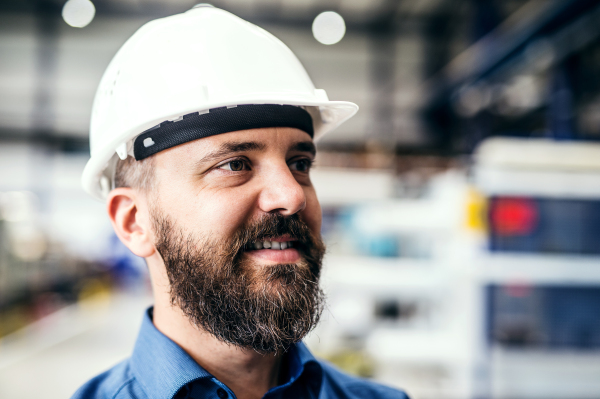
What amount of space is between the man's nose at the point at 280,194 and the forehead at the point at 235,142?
77 mm

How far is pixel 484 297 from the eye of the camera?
3148mm

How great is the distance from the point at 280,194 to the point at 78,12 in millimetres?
10545

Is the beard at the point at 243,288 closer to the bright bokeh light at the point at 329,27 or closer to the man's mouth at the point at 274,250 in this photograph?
the man's mouth at the point at 274,250

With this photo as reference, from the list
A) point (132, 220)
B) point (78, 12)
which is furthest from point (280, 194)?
point (78, 12)

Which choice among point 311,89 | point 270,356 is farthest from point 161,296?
point 311,89

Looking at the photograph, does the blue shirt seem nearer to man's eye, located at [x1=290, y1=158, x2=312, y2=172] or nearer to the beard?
the beard

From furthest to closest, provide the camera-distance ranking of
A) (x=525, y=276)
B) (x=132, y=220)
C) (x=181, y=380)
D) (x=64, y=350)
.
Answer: (x=64, y=350)
(x=525, y=276)
(x=132, y=220)
(x=181, y=380)

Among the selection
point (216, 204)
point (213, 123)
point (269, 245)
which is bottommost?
point (269, 245)

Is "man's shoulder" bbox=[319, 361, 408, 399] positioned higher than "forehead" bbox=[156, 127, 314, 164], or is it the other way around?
"forehead" bbox=[156, 127, 314, 164]

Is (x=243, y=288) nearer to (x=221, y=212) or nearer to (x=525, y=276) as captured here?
(x=221, y=212)

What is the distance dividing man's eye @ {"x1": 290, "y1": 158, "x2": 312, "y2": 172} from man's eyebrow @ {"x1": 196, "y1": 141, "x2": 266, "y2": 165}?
177 mm

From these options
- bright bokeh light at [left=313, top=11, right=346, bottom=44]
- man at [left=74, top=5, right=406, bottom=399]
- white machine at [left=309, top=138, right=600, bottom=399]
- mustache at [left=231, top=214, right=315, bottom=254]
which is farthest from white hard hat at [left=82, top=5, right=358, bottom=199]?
bright bokeh light at [left=313, top=11, right=346, bottom=44]

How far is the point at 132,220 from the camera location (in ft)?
4.46

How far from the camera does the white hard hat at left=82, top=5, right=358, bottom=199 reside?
1.18 metres
